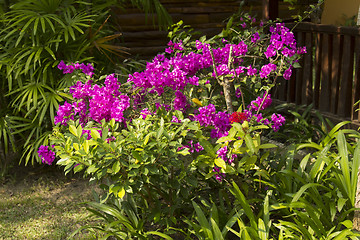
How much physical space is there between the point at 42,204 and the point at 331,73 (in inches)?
124

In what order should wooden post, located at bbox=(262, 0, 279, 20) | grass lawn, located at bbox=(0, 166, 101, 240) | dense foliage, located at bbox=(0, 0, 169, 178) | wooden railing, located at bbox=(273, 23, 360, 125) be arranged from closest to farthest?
grass lawn, located at bbox=(0, 166, 101, 240) → dense foliage, located at bbox=(0, 0, 169, 178) → wooden railing, located at bbox=(273, 23, 360, 125) → wooden post, located at bbox=(262, 0, 279, 20)

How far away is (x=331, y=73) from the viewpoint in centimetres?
526

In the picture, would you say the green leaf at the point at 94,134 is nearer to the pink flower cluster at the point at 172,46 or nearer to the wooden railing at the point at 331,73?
the pink flower cluster at the point at 172,46

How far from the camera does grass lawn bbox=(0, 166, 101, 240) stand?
12.6 ft

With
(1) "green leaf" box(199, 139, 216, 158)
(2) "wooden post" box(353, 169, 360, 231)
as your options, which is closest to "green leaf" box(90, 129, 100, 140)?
(1) "green leaf" box(199, 139, 216, 158)

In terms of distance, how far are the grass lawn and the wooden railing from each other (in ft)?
8.48

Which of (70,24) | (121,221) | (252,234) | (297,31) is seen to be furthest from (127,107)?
(297,31)

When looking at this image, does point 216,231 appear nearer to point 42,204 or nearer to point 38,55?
point 42,204

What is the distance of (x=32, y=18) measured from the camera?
4.21 meters

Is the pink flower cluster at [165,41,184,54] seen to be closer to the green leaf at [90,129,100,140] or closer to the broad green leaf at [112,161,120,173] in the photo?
the green leaf at [90,129,100,140]

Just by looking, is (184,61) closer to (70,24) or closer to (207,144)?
(207,144)

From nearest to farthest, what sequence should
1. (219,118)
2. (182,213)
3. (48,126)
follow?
(219,118) < (182,213) < (48,126)

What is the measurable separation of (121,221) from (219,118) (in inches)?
36.1

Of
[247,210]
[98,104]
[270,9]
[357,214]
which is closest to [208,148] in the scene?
[247,210]
